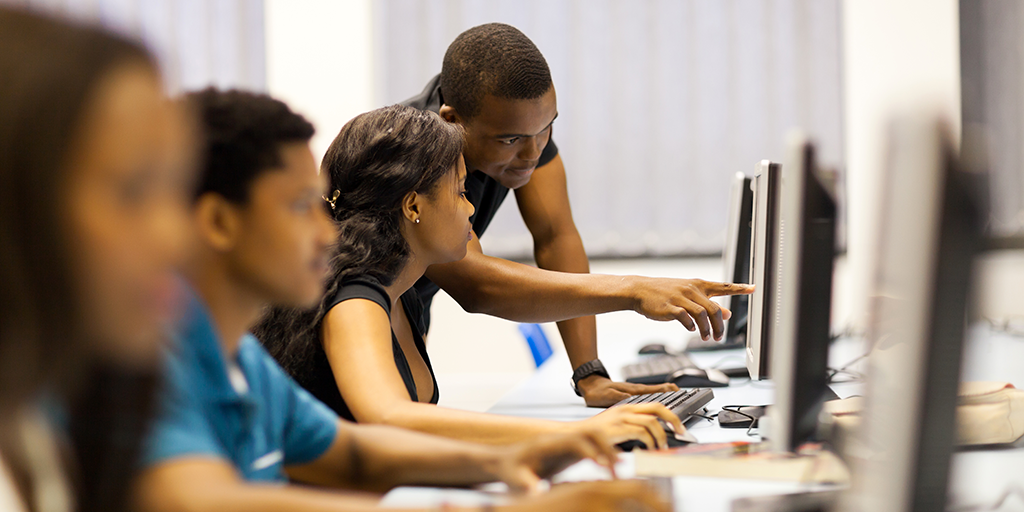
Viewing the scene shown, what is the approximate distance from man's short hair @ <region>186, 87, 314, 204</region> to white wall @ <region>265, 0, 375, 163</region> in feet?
8.67

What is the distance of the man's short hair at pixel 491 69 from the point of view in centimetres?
149

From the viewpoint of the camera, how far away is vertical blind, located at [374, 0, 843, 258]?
10.7 feet

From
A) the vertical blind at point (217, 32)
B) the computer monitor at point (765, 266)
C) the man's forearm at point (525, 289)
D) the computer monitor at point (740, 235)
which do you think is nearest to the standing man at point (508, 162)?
the man's forearm at point (525, 289)

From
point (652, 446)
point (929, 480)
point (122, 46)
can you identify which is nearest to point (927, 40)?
point (652, 446)

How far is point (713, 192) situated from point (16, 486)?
10.1 ft

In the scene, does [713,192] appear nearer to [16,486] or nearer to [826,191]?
[826,191]

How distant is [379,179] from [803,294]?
2.35 feet

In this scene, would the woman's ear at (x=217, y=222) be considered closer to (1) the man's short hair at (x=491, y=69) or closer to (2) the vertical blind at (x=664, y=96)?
(1) the man's short hair at (x=491, y=69)

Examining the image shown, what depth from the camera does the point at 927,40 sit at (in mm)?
3090

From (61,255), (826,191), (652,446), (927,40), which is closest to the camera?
(61,255)

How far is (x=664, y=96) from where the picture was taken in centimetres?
329

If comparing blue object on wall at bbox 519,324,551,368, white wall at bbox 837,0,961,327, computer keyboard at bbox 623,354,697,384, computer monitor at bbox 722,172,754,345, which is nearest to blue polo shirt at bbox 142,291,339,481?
computer keyboard at bbox 623,354,697,384

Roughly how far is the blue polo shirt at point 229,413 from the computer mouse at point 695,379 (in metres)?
0.86

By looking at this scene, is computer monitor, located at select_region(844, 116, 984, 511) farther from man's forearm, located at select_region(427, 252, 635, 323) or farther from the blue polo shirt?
man's forearm, located at select_region(427, 252, 635, 323)
